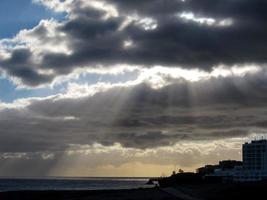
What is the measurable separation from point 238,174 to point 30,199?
91836 millimetres

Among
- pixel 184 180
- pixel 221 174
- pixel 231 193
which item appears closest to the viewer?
pixel 231 193

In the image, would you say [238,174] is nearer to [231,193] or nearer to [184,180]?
[184,180]

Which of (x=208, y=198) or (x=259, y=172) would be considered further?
(x=259, y=172)

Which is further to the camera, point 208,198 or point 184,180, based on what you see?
point 184,180

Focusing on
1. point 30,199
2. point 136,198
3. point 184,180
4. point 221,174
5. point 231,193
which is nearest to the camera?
point 231,193

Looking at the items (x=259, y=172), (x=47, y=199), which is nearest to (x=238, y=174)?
(x=259, y=172)

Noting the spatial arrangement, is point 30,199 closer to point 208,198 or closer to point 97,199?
point 97,199

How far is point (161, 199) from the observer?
7606 centimetres

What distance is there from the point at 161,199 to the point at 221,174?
4995 inches

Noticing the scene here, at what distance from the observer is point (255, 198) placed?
2699 inches

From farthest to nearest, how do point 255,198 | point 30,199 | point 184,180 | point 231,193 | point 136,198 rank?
point 184,180, point 30,199, point 136,198, point 231,193, point 255,198

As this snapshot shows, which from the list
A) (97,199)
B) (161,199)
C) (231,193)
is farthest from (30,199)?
(231,193)

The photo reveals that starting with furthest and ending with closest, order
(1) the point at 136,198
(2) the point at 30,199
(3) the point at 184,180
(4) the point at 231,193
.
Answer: (3) the point at 184,180, (2) the point at 30,199, (1) the point at 136,198, (4) the point at 231,193

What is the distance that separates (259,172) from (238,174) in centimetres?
656
